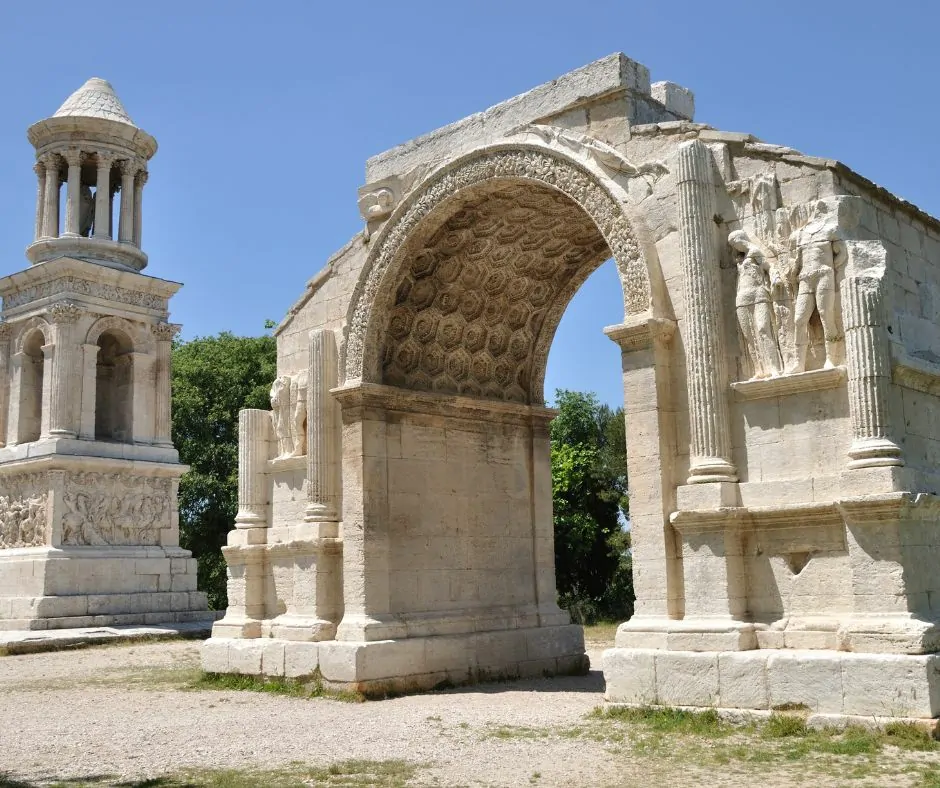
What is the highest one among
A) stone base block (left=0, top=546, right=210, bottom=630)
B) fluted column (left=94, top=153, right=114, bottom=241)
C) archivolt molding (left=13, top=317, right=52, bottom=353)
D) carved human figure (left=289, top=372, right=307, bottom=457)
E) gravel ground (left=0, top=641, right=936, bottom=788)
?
fluted column (left=94, top=153, right=114, bottom=241)

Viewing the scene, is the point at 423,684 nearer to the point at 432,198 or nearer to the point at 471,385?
the point at 471,385

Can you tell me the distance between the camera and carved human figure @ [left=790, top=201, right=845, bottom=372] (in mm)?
8406

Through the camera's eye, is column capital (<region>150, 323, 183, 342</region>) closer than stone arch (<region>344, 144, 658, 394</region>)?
No

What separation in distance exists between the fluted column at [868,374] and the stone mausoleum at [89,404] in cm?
1521

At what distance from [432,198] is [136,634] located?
1107 cm

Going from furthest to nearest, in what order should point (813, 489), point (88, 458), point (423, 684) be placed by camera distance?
point (88, 458), point (423, 684), point (813, 489)

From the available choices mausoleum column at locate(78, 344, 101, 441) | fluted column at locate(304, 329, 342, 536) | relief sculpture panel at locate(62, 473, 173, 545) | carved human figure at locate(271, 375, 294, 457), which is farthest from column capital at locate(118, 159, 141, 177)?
fluted column at locate(304, 329, 342, 536)

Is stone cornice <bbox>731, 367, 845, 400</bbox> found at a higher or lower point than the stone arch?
lower

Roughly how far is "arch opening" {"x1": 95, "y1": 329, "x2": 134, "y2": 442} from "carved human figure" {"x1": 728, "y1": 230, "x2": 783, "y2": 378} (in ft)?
51.5

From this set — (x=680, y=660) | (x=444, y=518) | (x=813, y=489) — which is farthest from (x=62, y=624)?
(x=813, y=489)

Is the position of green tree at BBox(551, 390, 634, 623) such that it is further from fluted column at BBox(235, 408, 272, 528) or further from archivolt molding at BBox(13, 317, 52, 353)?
fluted column at BBox(235, 408, 272, 528)

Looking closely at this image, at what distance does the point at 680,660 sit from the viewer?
28.2 ft

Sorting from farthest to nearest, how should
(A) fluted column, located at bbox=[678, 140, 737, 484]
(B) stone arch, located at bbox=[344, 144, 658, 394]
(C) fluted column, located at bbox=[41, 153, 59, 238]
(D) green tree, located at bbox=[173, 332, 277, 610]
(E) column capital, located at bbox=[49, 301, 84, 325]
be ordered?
1. (D) green tree, located at bbox=[173, 332, 277, 610]
2. (C) fluted column, located at bbox=[41, 153, 59, 238]
3. (E) column capital, located at bbox=[49, 301, 84, 325]
4. (B) stone arch, located at bbox=[344, 144, 658, 394]
5. (A) fluted column, located at bbox=[678, 140, 737, 484]

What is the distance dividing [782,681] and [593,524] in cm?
1900
